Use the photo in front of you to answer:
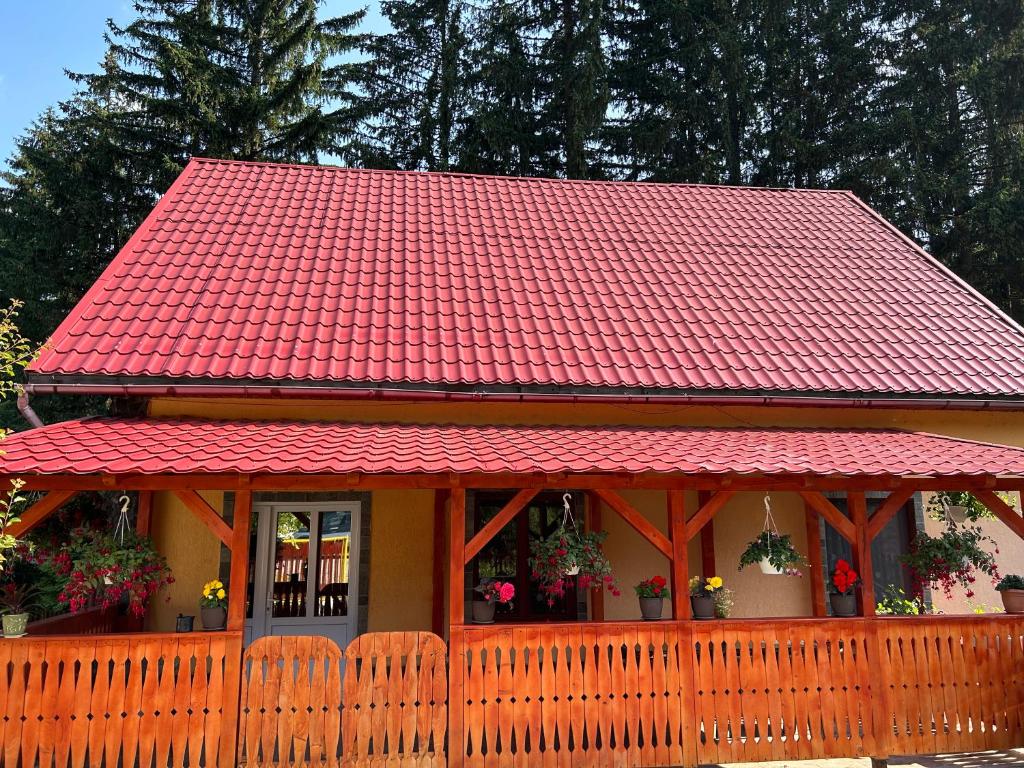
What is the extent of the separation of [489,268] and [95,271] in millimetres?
12377

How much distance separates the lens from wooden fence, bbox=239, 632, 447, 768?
5.15m

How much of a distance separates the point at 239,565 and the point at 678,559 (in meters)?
3.61

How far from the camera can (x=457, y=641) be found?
17.9 feet

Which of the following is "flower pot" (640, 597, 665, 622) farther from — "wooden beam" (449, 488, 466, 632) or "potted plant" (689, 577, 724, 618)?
"wooden beam" (449, 488, 466, 632)

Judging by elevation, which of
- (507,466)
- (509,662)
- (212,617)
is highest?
(507,466)

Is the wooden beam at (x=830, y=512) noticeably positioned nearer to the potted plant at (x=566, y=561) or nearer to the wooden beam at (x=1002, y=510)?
the wooden beam at (x=1002, y=510)

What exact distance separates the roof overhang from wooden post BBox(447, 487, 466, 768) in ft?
1.23

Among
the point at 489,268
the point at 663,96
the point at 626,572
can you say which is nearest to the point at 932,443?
the point at 626,572

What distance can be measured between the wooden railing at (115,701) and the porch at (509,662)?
0.01 m

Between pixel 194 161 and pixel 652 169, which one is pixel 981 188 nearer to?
pixel 652 169

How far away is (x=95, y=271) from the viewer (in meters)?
16.7

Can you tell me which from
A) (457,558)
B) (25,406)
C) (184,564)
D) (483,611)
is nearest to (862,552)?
(483,611)

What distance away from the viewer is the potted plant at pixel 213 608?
5750 mm

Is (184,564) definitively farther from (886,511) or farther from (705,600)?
A: (886,511)
